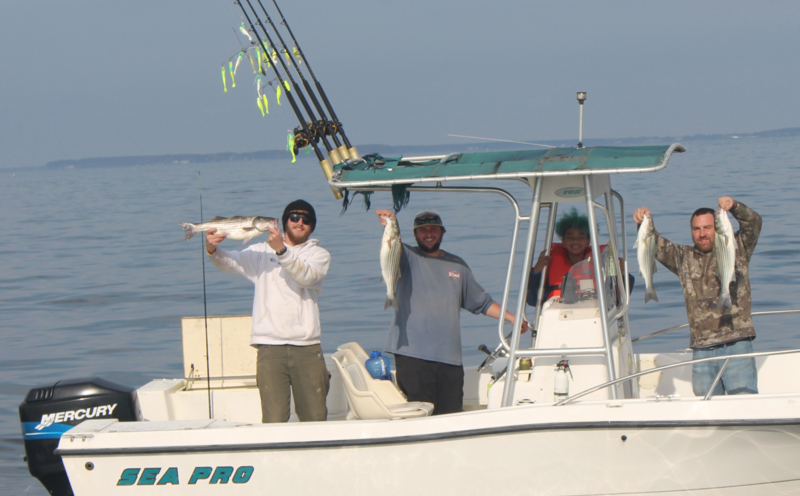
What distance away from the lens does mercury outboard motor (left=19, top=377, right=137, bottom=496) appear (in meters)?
4.93

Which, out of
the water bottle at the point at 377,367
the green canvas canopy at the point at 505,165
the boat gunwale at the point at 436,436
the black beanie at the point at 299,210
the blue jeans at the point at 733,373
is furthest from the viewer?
the water bottle at the point at 377,367

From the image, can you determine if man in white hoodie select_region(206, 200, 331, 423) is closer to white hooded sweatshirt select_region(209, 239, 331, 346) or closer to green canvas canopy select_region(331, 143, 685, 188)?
white hooded sweatshirt select_region(209, 239, 331, 346)

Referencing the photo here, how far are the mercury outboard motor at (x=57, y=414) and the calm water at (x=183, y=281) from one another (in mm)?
2274

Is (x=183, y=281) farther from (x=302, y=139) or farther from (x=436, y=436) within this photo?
(x=436, y=436)

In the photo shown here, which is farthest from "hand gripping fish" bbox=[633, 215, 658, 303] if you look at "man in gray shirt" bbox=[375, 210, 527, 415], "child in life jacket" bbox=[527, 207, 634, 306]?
"man in gray shirt" bbox=[375, 210, 527, 415]

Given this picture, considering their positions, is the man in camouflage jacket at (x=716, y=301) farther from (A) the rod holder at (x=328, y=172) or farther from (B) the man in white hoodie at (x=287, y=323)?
(B) the man in white hoodie at (x=287, y=323)

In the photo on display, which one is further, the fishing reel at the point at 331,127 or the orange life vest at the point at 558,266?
the fishing reel at the point at 331,127

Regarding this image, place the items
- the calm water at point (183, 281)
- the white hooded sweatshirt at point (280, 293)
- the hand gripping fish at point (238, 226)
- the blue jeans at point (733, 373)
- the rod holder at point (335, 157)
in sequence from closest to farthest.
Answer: the hand gripping fish at point (238, 226) → the blue jeans at point (733, 373) → the white hooded sweatshirt at point (280, 293) → the rod holder at point (335, 157) → the calm water at point (183, 281)

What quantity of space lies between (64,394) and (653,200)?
18.4m

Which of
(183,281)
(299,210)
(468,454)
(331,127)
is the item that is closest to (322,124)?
(331,127)

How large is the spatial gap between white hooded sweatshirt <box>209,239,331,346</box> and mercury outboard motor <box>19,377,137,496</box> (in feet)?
3.12

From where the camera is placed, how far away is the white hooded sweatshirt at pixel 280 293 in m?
4.77

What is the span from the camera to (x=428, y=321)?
16.7 feet

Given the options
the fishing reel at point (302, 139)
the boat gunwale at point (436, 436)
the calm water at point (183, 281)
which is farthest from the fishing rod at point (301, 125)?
the calm water at point (183, 281)
